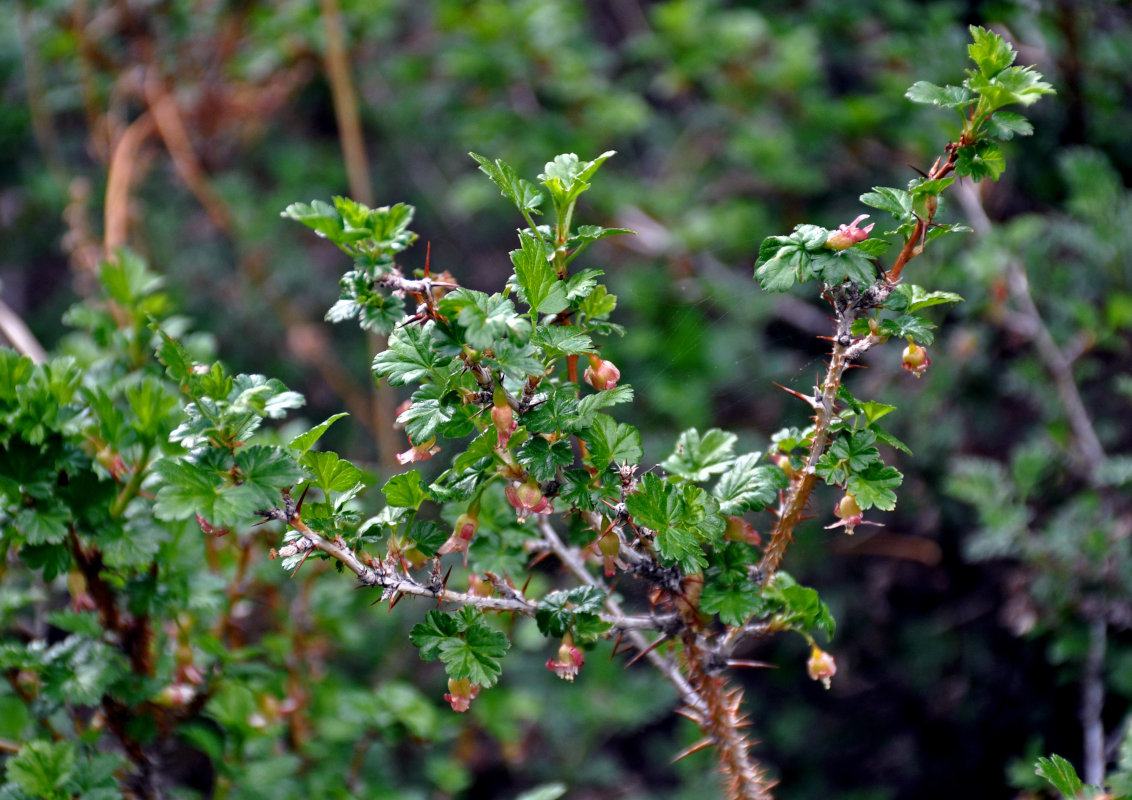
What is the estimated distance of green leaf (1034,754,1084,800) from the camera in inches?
28.8

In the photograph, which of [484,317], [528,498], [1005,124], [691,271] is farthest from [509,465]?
[691,271]

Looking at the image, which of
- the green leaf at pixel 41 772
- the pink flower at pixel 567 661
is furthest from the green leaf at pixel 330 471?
the green leaf at pixel 41 772

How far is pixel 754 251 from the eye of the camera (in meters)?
1.96

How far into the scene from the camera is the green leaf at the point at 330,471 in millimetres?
695

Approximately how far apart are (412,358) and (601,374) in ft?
0.52

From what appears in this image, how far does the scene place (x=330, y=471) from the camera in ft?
2.30

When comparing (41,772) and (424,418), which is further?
(41,772)

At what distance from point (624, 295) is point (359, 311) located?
4.03ft

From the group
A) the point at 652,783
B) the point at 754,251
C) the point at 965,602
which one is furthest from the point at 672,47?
the point at 652,783

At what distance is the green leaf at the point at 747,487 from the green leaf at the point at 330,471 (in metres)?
0.32

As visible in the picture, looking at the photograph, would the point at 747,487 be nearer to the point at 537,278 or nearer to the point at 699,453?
the point at 699,453

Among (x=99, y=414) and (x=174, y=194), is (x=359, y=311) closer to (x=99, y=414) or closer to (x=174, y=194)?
(x=99, y=414)

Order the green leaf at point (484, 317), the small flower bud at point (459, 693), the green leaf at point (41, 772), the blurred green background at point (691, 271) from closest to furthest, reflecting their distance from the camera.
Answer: the green leaf at point (484, 317), the small flower bud at point (459, 693), the green leaf at point (41, 772), the blurred green background at point (691, 271)

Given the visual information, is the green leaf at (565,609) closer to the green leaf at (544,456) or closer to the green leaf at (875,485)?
the green leaf at (544,456)
